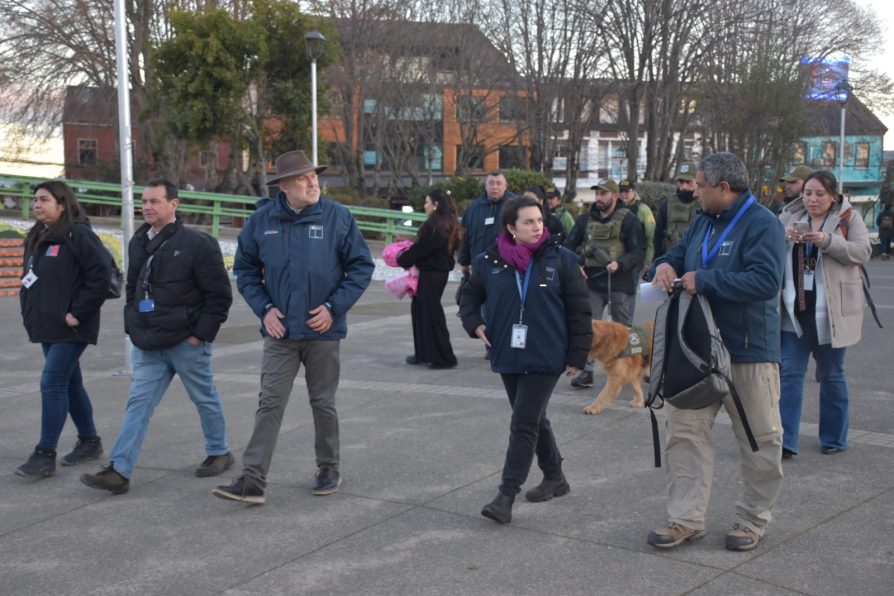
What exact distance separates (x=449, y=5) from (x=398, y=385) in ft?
92.1

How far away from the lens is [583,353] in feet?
17.0

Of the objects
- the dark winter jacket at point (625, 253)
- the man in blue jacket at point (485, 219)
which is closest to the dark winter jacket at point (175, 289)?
the man in blue jacket at point (485, 219)

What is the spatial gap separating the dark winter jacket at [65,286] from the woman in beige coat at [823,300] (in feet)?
13.7

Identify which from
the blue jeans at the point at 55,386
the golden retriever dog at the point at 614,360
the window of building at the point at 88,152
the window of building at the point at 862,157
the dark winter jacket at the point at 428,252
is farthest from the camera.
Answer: the window of building at the point at 862,157

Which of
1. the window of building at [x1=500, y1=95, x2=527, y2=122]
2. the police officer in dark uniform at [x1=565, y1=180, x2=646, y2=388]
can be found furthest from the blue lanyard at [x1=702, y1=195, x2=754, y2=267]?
the window of building at [x1=500, y1=95, x2=527, y2=122]

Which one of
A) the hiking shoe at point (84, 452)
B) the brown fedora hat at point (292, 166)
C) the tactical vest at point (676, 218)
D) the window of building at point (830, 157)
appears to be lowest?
the hiking shoe at point (84, 452)

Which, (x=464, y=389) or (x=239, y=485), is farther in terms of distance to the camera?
(x=464, y=389)

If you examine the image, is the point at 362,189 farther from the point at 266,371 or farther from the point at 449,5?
the point at 266,371

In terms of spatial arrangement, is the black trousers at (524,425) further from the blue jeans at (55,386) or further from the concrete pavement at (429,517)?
the blue jeans at (55,386)

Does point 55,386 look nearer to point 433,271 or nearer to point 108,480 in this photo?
point 108,480

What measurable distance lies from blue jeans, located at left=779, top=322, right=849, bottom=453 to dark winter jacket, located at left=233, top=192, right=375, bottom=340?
2.63m

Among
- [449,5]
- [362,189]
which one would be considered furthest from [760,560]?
[362,189]

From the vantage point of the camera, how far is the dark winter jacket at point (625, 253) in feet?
29.4

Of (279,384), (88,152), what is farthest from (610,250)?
(88,152)
